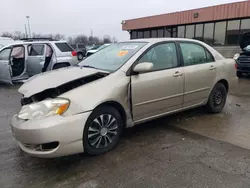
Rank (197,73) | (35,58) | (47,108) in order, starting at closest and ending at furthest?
(47,108) < (197,73) < (35,58)

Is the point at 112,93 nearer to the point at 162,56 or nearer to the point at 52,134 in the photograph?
the point at 52,134

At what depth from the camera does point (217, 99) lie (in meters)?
4.74

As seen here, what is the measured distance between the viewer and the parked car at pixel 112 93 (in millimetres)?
2602

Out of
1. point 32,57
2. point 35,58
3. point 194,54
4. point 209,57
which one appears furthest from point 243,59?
point 32,57

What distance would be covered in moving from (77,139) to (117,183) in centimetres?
69

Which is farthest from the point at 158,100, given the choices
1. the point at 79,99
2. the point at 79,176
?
the point at 79,176

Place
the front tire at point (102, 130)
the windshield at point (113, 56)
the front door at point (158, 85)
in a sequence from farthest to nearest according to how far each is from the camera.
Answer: the windshield at point (113, 56) < the front door at point (158, 85) < the front tire at point (102, 130)

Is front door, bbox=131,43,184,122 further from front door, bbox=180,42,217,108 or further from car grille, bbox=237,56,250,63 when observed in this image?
car grille, bbox=237,56,250,63

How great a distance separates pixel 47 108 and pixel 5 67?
6.17m

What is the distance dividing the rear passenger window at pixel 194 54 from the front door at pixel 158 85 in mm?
244

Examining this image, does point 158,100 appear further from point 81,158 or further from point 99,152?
point 81,158

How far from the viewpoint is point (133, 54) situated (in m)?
3.47

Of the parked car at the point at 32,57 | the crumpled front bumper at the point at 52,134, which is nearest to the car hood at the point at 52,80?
the crumpled front bumper at the point at 52,134

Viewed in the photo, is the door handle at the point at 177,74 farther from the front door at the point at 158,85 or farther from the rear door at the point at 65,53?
the rear door at the point at 65,53
